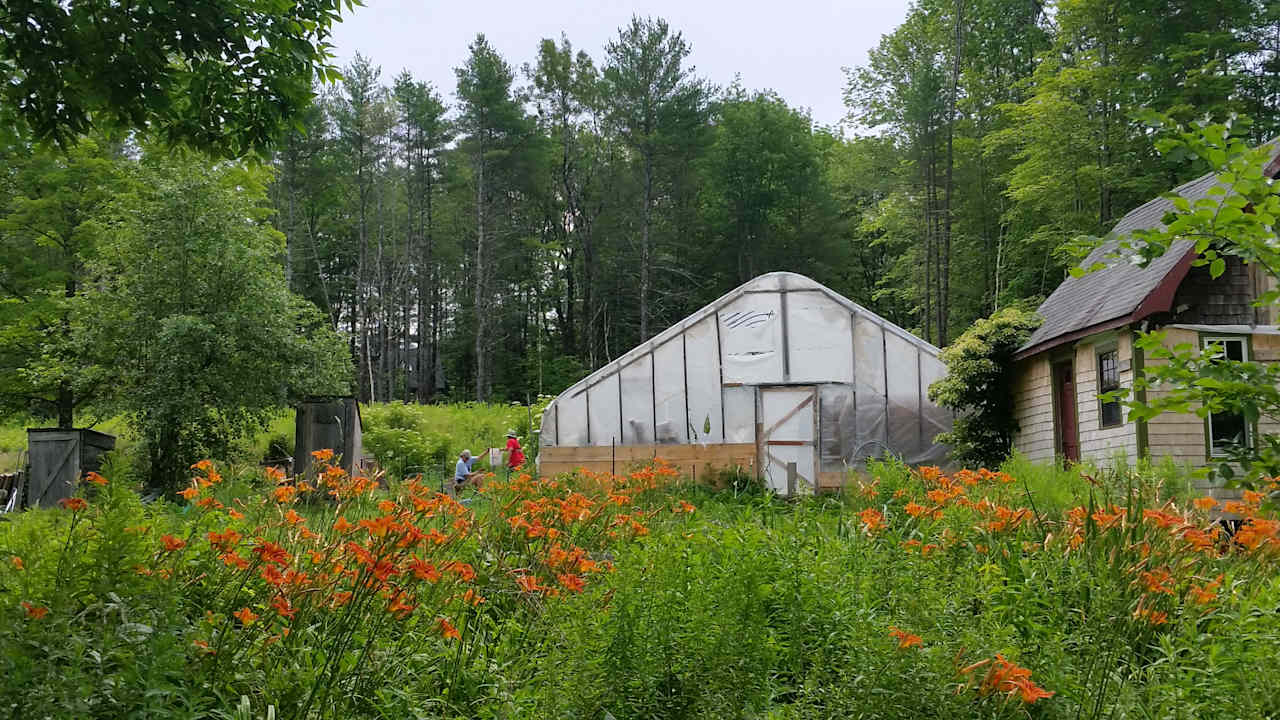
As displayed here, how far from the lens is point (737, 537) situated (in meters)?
4.01

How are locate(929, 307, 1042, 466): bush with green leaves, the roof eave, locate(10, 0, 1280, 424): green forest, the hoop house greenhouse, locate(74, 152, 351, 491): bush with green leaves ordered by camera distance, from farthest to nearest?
→ locate(10, 0, 1280, 424): green forest, the hoop house greenhouse, locate(929, 307, 1042, 466): bush with green leaves, locate(74, 152, 351, 491): bush with green leaves, the roof eave

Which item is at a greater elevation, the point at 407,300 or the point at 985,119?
the point at 985,119

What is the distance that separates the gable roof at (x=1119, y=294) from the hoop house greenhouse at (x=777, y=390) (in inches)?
Result: 84.7

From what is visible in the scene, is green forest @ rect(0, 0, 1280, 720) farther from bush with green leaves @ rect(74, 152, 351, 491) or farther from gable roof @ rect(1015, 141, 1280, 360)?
gable roof @ rect(1015, 141, 1280, 360)

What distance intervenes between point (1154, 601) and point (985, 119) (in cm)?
2783

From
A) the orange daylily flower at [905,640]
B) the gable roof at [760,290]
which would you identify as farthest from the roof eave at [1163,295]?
the orange daylily flower at [905,640]

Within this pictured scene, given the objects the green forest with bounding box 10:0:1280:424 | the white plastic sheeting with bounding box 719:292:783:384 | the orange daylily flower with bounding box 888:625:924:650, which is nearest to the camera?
the orange daylily flower with bounding box 888:625:924:650

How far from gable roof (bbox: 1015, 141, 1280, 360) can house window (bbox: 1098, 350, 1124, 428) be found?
52 cm

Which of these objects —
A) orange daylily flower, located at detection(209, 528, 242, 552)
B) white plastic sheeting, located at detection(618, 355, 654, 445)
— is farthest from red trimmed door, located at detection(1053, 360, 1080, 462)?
orange daylily flower, located at detection(209, 528, 242, 552)

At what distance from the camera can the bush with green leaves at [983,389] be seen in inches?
597

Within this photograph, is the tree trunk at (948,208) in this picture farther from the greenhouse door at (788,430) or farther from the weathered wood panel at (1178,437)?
the weathered wood panel at (1178,437)

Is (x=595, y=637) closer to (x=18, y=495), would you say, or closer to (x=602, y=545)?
(x=602, y=545)

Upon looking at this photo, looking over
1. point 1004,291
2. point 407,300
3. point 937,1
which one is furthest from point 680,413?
point 407,300

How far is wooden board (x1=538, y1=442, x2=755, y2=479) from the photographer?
14797 mm
